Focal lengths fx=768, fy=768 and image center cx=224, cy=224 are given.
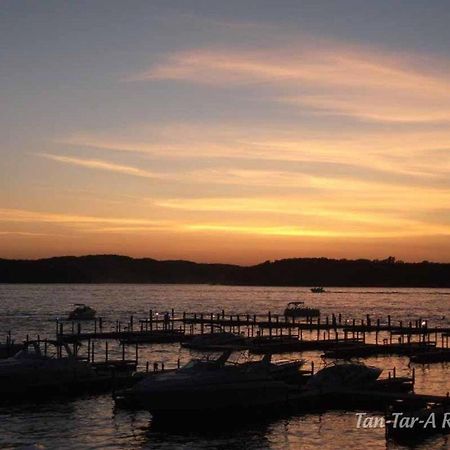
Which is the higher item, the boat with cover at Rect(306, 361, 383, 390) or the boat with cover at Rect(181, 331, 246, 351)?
the boat with cover at Rect(306, 361, 383, 390)

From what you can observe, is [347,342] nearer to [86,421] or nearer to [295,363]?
[295,363]

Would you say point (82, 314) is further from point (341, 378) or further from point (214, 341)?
point (341, 378)

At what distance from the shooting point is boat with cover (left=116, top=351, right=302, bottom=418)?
35562 millimetres

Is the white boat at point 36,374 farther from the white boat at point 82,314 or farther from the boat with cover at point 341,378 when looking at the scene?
the white boat at point 82,314

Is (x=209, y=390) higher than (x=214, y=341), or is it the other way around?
(x=209, y=390)

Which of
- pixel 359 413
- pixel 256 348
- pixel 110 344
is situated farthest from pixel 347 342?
pixel 359 413

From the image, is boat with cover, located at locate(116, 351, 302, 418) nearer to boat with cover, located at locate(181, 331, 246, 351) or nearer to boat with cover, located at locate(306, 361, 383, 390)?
boat with cover, located at locate(306, 361, 383, 390)

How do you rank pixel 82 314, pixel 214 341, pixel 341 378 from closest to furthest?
pixel 341 378 < pixel 214 341 < pixel 82 314

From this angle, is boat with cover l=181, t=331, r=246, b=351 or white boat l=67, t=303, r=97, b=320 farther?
white boat l=67, t=303, r=97, b=320

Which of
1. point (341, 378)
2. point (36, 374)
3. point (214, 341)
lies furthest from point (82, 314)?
point (341, 378)

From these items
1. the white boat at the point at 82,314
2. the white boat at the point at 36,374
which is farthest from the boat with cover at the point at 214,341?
the white boat at the point at 82,314

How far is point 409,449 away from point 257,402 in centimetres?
817

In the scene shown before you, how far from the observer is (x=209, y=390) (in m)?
36.2

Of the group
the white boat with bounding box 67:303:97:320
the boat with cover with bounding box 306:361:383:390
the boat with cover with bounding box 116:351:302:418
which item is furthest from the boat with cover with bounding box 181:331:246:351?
the white boat with bounding box 67:303:97:320
